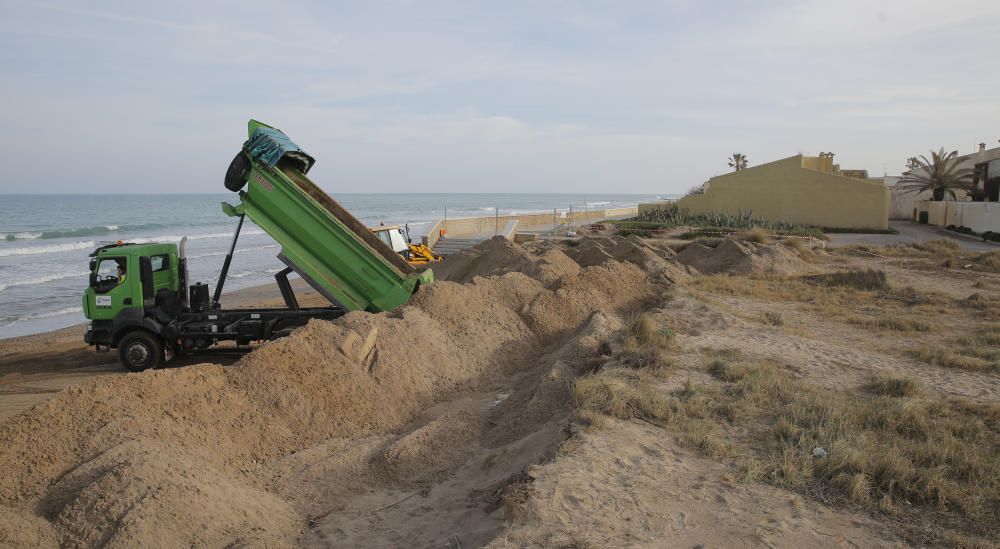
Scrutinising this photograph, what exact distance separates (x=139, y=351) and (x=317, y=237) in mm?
3526

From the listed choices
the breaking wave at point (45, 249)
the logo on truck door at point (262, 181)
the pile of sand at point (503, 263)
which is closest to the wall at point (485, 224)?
the pile of sand at point (503, 263)

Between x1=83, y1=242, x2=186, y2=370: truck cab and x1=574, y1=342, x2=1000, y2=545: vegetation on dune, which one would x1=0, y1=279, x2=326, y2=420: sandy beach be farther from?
x1=574, y1=342, x2=1000, y2=545: vegetation on dune

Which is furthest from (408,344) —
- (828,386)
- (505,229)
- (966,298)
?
(505,229)

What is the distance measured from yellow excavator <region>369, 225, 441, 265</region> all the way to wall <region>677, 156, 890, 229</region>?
22302mm

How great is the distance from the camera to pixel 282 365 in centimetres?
755

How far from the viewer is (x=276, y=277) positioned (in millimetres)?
10625

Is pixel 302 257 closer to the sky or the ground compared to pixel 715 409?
closer to the sky

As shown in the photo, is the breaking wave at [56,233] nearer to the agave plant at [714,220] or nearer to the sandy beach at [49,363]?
the sandy beach at [49,363]

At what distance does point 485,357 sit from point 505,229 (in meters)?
23.5

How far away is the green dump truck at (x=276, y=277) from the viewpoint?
10195mm

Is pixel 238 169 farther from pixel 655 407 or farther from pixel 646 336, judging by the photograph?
pixel 655 407

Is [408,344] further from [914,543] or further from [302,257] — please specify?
[914,543]

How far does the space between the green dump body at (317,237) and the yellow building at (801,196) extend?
32.1m

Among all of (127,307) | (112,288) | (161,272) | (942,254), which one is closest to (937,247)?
(942,254)
